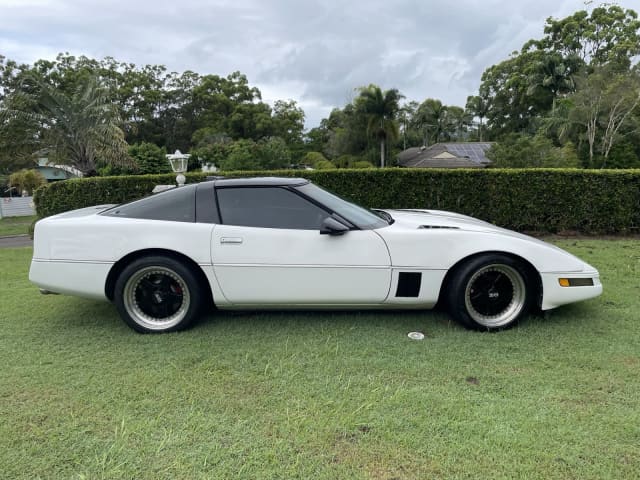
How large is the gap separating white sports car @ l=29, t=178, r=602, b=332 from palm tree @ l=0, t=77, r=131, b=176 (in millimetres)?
13909

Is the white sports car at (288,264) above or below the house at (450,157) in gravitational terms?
below

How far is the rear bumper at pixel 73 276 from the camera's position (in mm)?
3145

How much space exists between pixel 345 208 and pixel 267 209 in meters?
0.65

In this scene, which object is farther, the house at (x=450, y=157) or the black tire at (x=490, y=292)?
the house at (x=450, y=157)

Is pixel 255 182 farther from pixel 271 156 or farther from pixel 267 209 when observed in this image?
pixel 271 156

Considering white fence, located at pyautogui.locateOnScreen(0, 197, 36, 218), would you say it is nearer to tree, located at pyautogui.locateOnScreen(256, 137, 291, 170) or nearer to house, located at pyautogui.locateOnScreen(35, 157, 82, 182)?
house, located at pyautogui.locateOnScreen(35, 157, 82, 182)

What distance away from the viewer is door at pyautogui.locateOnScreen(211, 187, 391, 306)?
3062 mm

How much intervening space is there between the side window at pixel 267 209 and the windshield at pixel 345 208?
0.09 meters

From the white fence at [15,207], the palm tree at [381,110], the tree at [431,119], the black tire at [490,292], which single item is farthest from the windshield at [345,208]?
the tree at [431,119]

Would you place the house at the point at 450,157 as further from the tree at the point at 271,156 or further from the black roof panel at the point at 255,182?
the black roof panel at the point at 255,182

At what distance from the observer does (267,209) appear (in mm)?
3238

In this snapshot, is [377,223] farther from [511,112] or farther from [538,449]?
[511,112]

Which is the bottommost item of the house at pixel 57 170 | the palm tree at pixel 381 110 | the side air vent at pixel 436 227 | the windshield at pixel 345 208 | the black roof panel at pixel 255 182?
the side air vent at pixel 436 227

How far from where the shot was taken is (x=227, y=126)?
41.4 meters
